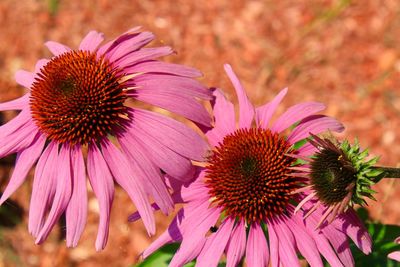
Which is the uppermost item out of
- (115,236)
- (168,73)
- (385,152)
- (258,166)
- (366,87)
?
(366,87)

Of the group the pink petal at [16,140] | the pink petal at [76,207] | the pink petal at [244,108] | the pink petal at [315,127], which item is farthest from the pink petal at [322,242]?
the pink petal at [16,140]

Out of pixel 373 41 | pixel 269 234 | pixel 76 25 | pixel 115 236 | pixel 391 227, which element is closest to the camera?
pixel 269 234

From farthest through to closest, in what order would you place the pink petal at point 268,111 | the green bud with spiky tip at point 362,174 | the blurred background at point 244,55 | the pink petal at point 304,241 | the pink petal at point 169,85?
the blurred background at point 244,55 → the pink petal at point 268,111 → the pink petal at point 169,85 → the pink petal at point 304,241 → the green bud with spiky tip at point 362,174

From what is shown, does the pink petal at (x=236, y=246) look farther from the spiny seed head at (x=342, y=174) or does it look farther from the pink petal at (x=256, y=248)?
the spiny seed head at (x=342, y=174)

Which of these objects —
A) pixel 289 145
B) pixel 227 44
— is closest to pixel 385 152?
pixel 227 44

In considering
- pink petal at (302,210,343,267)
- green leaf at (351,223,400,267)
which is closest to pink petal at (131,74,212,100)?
pink petal at (302,210,343,267)

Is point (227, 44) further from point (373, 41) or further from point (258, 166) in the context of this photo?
point (258, 166)
